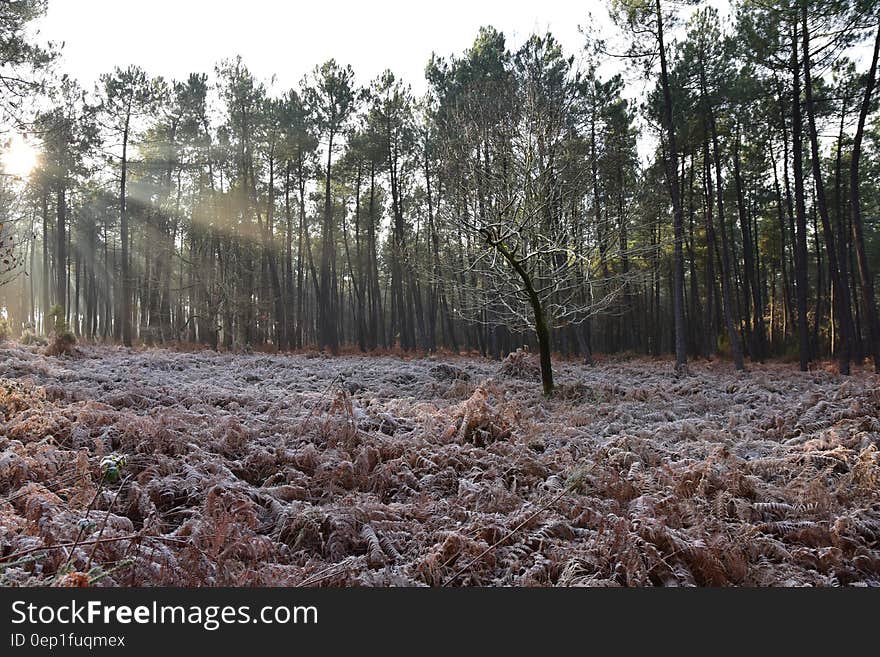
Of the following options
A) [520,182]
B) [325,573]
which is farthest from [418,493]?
[520,182]

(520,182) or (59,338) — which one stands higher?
(520,182)

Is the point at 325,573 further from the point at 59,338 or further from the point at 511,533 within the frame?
the point at 59,338

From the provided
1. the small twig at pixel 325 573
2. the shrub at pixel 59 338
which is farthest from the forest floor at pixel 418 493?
the shrub at pixel 59 338

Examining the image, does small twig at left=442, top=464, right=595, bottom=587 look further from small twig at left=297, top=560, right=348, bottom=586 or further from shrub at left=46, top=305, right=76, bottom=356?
shrub at left=46, top=305, right=76, bottom=356

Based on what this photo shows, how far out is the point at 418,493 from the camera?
15.8 feet

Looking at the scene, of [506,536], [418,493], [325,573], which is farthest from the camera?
[418,493]

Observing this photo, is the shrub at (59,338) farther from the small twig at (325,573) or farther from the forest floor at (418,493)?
the small twig at (325,573)

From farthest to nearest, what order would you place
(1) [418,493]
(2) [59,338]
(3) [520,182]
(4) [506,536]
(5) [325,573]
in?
(2) [59,338] → (3) [520,182] → (1) [418,493] → (4) [506,536] → (5) [325,573]

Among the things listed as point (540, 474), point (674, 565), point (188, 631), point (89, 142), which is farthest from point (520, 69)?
point (89, 142)

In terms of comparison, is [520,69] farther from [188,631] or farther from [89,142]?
[89,142]

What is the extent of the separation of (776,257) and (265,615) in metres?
34.3

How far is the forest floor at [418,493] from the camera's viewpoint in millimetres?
3293

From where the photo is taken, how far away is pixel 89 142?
22375 millimetres

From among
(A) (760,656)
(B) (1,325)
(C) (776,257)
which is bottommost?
(A) (760,656)
